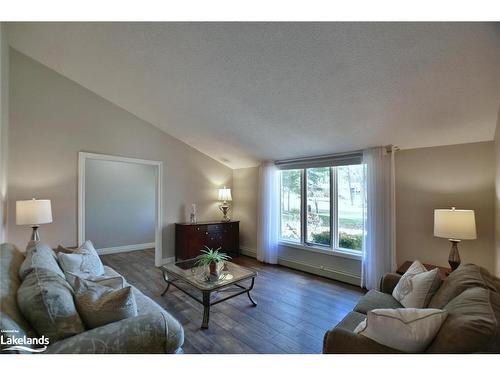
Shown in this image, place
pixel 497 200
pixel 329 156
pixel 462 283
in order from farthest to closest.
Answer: pixel 329 156 → pixel 497 200 → pixel 462 283

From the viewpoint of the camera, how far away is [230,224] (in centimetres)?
482

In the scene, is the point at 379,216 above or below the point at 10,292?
above

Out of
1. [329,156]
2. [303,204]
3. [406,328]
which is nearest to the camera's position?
[406,328]

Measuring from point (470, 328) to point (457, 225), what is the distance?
1585mm

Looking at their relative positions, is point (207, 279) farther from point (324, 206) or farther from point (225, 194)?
point (225, 194)

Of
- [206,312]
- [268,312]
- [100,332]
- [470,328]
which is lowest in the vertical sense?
[268,312]

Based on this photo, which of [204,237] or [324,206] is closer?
[324,206]

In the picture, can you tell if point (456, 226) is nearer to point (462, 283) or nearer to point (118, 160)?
point (462, 283)

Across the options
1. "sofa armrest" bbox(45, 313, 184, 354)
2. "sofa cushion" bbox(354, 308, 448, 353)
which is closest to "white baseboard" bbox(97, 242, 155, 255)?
"sofa armrest" bbox(45, 313, 184, 354)

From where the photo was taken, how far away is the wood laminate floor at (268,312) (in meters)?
1.99

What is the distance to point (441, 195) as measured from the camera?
9.14 ft
